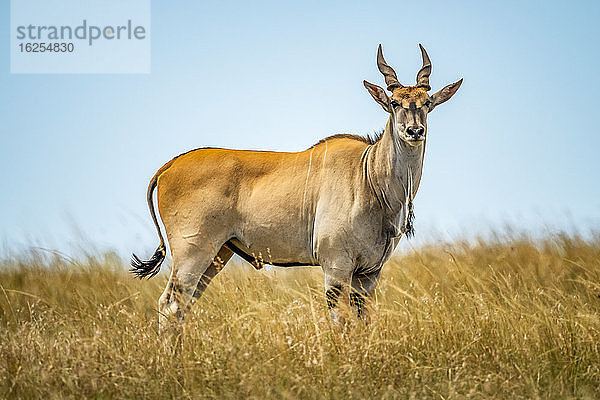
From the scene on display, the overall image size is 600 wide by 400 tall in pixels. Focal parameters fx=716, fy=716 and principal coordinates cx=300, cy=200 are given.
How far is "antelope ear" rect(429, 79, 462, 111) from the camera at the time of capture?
7875 millimetres

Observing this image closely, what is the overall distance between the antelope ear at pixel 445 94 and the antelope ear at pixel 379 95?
1.61 feet

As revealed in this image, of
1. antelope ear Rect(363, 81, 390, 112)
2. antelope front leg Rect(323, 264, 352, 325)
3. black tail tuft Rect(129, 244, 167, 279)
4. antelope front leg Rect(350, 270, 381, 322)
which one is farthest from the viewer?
black tail tuft Rect(129, 244, 167, 279)

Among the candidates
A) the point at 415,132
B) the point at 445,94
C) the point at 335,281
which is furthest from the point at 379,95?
the point at 335,281

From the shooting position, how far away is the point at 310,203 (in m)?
8.02

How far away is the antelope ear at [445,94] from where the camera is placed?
25.8 ft

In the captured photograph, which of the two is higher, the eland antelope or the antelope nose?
the antelope nose

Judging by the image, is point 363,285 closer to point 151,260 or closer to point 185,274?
point 185,274

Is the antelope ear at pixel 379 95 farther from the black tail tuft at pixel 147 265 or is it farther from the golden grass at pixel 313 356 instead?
the black tail tuft at pixel 147 265

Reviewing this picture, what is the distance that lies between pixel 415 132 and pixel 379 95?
0.89 meters

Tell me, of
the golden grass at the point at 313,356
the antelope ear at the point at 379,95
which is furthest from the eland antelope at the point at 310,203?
the golden grass at the point at 313,356

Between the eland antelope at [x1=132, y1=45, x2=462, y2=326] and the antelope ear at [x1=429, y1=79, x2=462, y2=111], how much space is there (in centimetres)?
1

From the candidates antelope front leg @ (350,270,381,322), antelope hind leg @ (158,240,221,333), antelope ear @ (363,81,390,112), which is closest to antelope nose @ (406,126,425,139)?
antelope ear @ (363,81,390,112)

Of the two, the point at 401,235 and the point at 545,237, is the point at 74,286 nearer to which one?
the point at 401,235

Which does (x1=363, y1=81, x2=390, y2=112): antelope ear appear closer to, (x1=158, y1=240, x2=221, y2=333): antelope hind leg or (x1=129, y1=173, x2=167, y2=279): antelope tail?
(x1=158, y1=240, x2=221, y2=333): antelope hind leg
